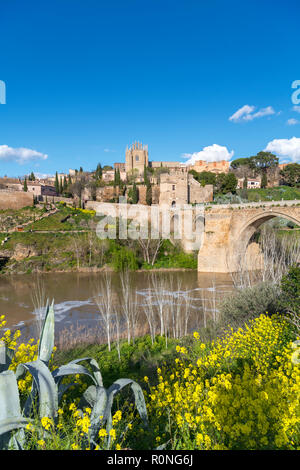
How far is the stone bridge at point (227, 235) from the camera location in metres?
21.5

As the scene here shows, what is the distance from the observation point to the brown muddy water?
11.8 meters

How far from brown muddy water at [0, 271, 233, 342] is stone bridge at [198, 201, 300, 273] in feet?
4.29

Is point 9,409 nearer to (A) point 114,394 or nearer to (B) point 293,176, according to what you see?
(A) point 114,394

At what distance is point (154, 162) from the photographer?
6612cm

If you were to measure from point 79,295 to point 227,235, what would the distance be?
41.1 feet

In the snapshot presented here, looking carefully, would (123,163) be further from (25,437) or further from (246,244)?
(25,437)

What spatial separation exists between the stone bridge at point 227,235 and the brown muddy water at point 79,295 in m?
1.31

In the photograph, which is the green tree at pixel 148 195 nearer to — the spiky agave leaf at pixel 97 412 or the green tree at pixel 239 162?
the green tree at pixel 239 162

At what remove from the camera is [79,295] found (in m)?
16.9

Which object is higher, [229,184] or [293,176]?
[293,176]

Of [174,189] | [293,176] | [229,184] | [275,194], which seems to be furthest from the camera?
[293,176]

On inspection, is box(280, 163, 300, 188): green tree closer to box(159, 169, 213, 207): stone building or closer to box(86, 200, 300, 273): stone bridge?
box(159, 169, 213, 207): stone building

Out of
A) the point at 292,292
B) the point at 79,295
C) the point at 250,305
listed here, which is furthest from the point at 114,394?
the point at 79,295
